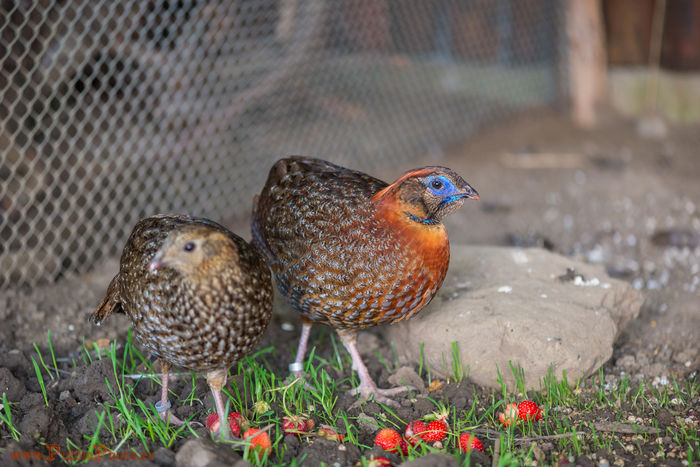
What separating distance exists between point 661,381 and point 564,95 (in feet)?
17.4

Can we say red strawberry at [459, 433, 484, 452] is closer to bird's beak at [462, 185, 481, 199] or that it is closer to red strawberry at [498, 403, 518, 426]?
red strawberry at [498, 403, 518, 426]

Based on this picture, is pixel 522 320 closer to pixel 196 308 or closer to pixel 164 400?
pixel 196 308

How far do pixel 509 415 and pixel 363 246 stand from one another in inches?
40.4

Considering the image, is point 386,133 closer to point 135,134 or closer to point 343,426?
point 135,134

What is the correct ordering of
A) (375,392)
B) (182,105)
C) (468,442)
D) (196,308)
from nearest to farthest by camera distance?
(196,308) < (468,442) < (375,392) < (182,105)

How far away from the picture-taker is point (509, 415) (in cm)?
327

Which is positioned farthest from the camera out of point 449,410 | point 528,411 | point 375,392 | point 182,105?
point 182,105

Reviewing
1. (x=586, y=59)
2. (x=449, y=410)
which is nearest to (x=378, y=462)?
(x=449, y=410)

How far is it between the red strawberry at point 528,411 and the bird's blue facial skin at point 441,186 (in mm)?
1031

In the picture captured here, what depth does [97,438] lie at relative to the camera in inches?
120

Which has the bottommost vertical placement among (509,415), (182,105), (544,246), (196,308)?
(544,246)

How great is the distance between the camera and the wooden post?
775cm

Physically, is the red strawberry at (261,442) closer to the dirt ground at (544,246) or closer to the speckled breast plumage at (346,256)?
the dirt ground at (544,246)

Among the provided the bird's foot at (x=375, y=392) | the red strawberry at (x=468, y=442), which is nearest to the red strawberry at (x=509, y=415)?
the red strawberry at (x=468, y=442)
